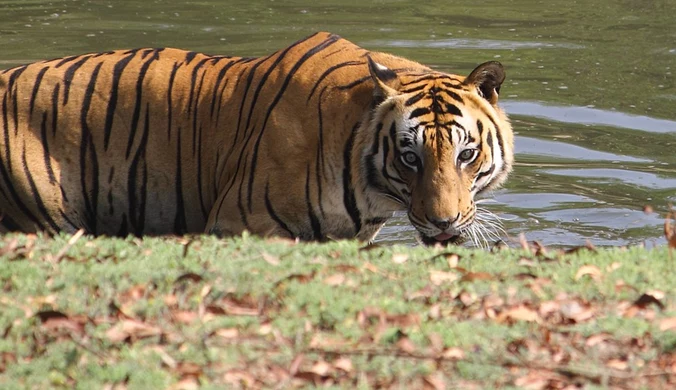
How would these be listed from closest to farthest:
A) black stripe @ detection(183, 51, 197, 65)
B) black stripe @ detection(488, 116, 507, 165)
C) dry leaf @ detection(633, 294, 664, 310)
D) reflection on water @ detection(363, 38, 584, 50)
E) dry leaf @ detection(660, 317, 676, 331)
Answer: dry leaf @ detection(660, 317, 676, 331) → dry leaf @ detection(633, 294, 664, 310) → black stripe @ detection(488, 116, 507, 165) → black stripe @ detection(183, 51, 197, 65) → reflection on water @ detection(363, 38, 584, 50)

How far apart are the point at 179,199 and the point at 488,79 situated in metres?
1.77

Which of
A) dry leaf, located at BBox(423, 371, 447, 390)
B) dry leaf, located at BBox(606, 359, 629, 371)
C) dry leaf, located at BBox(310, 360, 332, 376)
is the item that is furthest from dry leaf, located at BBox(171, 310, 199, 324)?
dry leaf, located at BBox(606, 359, 629, 371)

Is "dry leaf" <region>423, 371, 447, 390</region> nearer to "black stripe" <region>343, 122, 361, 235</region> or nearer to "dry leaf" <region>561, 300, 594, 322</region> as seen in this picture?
"dry leaf" <region>561, 300, 594, 322</region>

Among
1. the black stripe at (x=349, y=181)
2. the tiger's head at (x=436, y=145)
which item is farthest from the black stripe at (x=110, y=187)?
the tiger's head at (x=436, y=145)

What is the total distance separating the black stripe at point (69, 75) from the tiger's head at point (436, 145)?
1.70 m

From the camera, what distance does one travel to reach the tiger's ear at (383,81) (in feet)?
20.5

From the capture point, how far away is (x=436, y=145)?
Answer: 20.2ft

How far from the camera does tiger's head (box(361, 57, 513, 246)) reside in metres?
6.09

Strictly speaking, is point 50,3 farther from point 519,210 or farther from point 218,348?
point 218,348

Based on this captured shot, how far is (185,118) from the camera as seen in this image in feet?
22.3

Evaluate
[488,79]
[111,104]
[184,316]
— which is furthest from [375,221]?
[184,316]

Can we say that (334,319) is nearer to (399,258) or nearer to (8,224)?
(399,258)

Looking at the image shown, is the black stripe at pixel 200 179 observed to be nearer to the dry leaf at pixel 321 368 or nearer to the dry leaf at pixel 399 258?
the dry leaf at pixel 399 258

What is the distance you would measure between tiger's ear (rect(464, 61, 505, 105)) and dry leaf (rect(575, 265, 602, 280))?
1.49m
